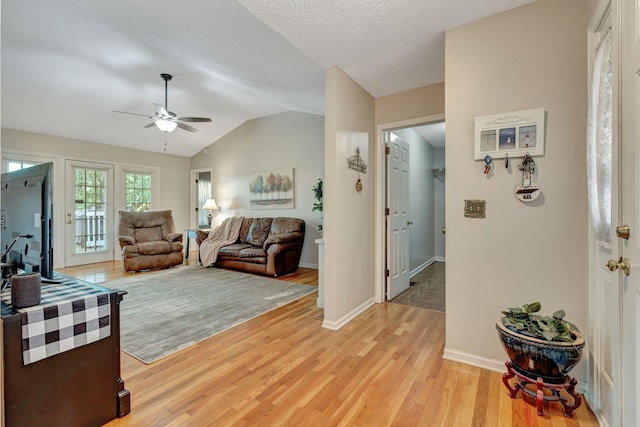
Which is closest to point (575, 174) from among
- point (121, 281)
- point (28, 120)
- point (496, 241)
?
point (496, 241)

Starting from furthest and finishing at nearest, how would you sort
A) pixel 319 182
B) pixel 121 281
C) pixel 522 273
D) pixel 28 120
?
pixel 319 182 < pixel 28 120 < pixel 121 281 < pixel 522 273

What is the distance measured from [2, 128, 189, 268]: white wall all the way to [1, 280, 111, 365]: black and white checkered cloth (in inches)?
200

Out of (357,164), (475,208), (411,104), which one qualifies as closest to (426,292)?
(357,164)

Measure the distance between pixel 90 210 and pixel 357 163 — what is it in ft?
18.5

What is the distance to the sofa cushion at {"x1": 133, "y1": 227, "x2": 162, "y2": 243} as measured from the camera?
5.45 metres

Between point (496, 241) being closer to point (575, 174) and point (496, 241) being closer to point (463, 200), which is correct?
point (463, 200)

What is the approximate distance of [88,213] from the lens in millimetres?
5770

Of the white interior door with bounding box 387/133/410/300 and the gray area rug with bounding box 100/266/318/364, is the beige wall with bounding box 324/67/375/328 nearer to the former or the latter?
the white interior door with bounding box 387/133/410/300

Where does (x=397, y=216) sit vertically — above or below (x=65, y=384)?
above

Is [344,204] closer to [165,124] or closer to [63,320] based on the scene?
[63,320]

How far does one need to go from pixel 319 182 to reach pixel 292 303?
7.80 ft

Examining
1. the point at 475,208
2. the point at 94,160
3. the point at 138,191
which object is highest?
the point at 94,160

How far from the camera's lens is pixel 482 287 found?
200 centimetres

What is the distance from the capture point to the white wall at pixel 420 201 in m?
4.62
